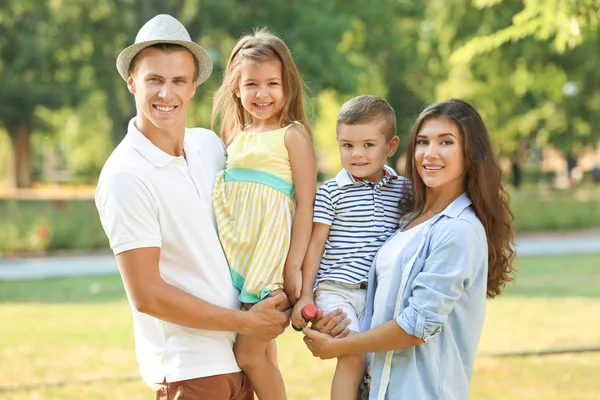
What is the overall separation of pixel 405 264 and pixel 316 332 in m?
0.44

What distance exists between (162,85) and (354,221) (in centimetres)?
91

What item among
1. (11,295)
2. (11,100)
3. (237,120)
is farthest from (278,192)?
(11,100)

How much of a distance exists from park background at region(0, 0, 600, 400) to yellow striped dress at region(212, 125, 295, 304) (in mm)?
479

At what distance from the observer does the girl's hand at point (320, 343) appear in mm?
3258

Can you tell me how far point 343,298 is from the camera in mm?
3389

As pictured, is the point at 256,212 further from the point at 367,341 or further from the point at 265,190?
the point at 367,341

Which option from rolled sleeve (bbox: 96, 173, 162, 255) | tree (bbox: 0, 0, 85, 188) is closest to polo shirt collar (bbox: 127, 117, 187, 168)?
rolled sleeve (bbox: 96, 173, 162, 255)

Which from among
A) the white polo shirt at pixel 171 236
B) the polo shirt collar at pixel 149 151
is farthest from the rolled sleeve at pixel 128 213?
the polo shirt collar at pixel 149 151

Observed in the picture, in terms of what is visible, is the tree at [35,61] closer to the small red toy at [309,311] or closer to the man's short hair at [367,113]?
the man's short hair at [367,113]

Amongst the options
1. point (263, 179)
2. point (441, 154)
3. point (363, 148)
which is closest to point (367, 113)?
point (363, 148)

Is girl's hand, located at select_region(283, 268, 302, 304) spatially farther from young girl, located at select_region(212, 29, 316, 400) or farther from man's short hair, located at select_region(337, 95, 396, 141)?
man's short hair, located at select_region(337, 95, 396, 141)

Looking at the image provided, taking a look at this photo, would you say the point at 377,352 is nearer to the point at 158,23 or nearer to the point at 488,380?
the point at 158,23

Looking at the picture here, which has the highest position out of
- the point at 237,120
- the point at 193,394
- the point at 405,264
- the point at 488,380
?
the point at 237,120

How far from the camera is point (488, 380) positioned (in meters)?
7.98
